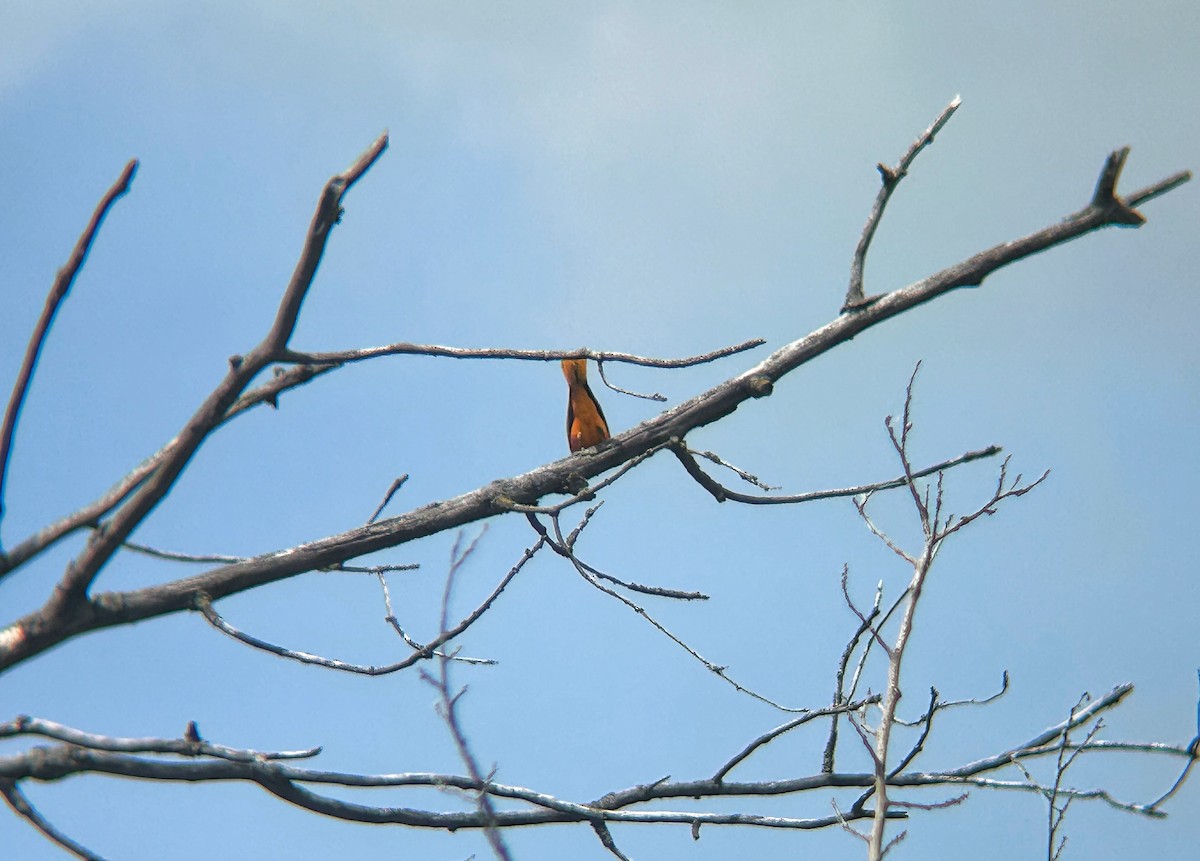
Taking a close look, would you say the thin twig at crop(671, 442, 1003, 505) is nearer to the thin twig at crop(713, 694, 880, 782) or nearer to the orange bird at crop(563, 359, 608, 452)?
the thin twig at crop(713, 694, 880, 782)

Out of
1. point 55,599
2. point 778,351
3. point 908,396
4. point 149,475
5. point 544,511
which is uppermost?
point 908,396

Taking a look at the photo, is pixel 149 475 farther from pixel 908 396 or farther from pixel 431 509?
pixel 908 396

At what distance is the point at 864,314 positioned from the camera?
317 cm

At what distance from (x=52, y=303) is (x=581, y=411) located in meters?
4.77

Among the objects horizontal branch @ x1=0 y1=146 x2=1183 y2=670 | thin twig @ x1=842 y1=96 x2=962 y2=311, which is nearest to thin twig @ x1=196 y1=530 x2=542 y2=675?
horizontal branch @ x1=0 y1=146 x2=1183 y2=670

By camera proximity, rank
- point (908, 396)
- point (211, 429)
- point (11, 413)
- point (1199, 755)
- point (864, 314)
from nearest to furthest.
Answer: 1. point (11, 413)
2. point (211, 429)
3. point (864, 314)
4. point (1199, 755)
5. point (908, 396)

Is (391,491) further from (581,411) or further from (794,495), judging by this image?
(581,411)

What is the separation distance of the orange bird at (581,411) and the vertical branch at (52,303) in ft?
14.9

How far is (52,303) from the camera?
7.53ft

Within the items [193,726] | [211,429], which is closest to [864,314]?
[211,429]

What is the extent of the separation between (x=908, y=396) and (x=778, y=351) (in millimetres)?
1511

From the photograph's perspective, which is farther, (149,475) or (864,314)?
(864,314)

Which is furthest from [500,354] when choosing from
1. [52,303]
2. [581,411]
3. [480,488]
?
Result: [581,411]

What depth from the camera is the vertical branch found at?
7.40 ft
